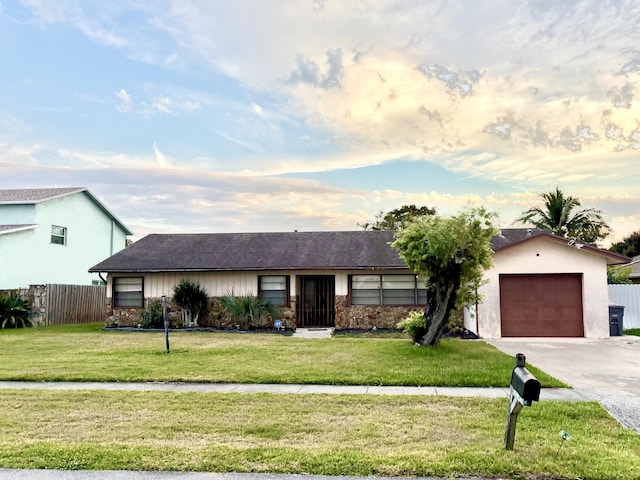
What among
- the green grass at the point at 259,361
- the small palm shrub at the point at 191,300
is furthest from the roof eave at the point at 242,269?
the green grass at the point at 259,361

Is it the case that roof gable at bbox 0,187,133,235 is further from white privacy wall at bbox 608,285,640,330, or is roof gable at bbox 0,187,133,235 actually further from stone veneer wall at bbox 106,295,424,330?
white privacy wall at bbox 608,285,640,330

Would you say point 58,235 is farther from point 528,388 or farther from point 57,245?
point 528,388

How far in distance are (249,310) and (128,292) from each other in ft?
18.2

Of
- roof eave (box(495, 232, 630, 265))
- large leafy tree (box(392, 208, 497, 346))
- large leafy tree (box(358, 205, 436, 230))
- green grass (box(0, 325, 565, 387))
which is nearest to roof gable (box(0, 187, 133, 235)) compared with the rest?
green grass (box(0, 325, 565, 387))

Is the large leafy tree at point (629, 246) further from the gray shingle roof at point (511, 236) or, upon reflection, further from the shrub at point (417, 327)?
the shrub at point (417, 327)

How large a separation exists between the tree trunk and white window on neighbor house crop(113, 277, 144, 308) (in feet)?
41.7

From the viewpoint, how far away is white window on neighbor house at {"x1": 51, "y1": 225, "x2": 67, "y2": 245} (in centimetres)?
2555

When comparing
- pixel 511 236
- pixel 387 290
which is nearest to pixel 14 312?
pixel 387 290

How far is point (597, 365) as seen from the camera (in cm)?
1078

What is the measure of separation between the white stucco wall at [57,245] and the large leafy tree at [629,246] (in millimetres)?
42844

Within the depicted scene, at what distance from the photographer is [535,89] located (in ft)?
49.1

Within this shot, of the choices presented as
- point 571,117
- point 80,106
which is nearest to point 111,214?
point 80,106

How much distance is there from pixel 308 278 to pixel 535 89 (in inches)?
419

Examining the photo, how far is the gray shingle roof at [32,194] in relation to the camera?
24.4 metres
